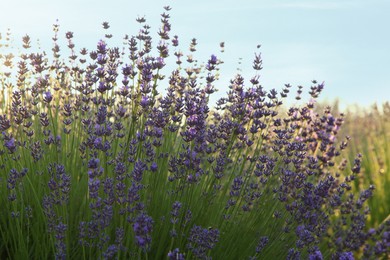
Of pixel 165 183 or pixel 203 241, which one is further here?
pixel 165 183

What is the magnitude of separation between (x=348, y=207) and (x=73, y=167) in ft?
7.08

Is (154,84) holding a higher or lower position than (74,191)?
higher

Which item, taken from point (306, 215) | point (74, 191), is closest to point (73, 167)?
point (74, 191)

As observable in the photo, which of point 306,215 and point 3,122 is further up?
point 3,122

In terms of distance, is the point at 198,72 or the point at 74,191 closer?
the point at 74,191

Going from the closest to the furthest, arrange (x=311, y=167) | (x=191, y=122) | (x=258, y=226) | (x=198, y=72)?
(x=191, y=122)
(x=258, y=226)
(x=311, y=167)
(x=198, y=72)

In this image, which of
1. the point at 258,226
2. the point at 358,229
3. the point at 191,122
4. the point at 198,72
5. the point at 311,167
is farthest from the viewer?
the point at 198,72

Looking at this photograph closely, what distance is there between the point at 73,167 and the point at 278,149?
61.7 inches

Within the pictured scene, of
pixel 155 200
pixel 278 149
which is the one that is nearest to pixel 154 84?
pixel 155 200

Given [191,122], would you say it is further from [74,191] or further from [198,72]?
[198,72]

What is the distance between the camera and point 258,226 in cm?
358

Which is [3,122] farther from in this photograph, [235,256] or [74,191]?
[235,256]

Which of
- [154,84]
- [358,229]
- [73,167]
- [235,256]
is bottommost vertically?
[235,256]

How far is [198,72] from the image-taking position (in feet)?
17.0
